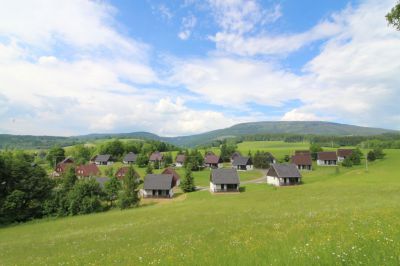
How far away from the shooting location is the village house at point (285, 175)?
3113 inches

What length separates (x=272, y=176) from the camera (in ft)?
273

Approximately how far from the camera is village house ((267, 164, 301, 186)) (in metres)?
79.1

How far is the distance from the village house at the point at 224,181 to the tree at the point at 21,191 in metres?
39.5

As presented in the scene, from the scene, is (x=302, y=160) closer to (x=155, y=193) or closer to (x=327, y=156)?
(x=327, y=156)

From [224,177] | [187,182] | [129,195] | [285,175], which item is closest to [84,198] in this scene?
[129,195]

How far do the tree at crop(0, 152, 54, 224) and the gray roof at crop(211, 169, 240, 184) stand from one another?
39.8 m

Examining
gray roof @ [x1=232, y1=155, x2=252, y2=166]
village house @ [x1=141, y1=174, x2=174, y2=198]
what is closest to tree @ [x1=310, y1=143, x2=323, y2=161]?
gray roof @ [x1=232, y1=155, x2=252, y2=166]

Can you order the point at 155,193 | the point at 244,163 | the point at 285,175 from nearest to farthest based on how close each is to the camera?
the point at 155,193
the point at 285,175
the point at 244,163

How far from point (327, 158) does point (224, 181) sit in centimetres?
7350

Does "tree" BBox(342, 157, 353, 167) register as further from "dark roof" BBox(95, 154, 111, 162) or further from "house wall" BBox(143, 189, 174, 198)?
"dark roof" BBox(95, 154, 111, 162)

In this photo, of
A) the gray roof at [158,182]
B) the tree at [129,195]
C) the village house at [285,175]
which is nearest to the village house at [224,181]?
the gray roof at [158,182]

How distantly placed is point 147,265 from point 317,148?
14276 cm

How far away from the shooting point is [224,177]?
2921 inches

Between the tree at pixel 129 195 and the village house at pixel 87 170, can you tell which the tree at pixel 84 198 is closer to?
the tree at pixel 129 195
